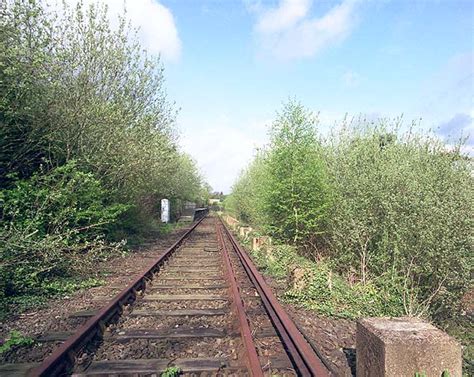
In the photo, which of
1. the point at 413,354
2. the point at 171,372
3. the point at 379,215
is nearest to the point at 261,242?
the point at 379,215

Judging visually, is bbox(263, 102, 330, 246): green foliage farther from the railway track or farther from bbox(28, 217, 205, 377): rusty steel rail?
bbox(28, 217, 205, 377): rusty steel rail

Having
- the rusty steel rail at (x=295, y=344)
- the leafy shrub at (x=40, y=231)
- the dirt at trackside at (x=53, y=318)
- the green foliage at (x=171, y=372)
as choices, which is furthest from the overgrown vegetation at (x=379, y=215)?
the leafy shrub at (x=40, y=231)

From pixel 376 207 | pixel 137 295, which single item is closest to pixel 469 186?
pixel 376 207

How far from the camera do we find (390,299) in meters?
6.11

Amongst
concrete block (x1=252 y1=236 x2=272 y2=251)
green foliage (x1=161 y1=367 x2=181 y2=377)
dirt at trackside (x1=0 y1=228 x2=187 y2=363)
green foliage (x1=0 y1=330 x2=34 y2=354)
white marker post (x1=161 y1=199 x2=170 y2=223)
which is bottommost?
dirt at trackside (x1=0 y1=228 x2=187 y2=363)

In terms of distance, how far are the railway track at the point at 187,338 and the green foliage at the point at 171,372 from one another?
71 mm

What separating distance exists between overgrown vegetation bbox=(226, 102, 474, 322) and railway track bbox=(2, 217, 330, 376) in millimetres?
1414

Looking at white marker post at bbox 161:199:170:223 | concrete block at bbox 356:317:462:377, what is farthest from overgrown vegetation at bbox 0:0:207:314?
white marker post at bbox 161:199:170:223

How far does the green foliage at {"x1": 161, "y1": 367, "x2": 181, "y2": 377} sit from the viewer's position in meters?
3.28

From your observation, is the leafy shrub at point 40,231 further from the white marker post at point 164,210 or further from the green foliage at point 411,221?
the white marker post at point 164,210

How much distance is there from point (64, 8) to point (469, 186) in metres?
10.4

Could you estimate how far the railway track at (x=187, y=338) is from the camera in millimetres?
3439

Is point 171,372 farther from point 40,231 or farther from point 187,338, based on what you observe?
point 40,231

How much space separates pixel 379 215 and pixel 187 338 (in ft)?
16.1
